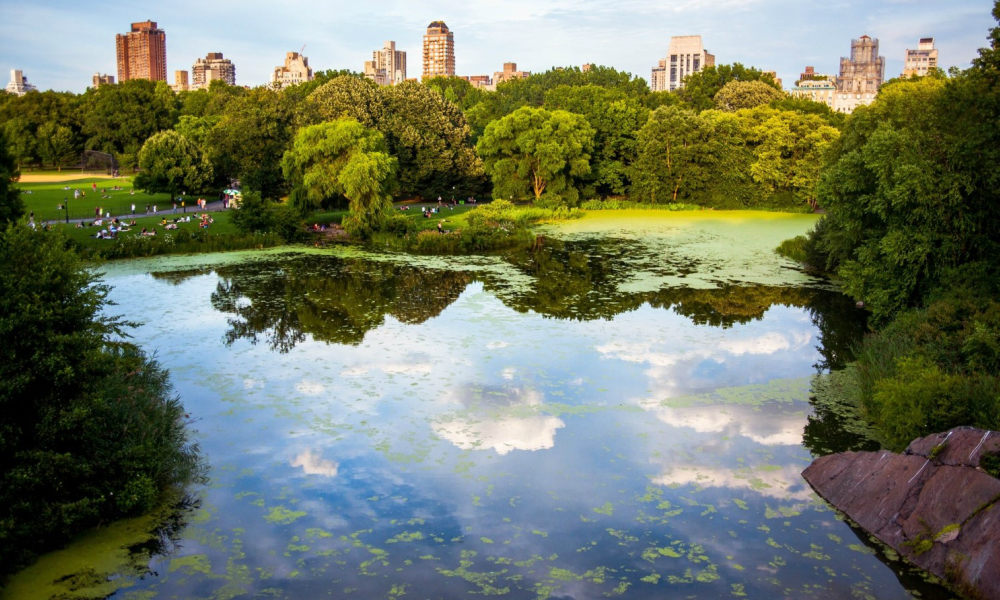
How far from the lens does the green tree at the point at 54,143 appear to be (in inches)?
2351

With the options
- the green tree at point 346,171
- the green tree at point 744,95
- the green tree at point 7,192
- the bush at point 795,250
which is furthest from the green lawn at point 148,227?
the green tree at point 744,95

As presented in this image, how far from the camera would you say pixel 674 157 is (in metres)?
45.8

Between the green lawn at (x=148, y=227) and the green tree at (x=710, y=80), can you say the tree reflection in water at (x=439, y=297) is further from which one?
the green tree at (x=710, y=80)

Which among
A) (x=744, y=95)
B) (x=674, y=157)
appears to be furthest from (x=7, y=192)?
(x=744, y=95)

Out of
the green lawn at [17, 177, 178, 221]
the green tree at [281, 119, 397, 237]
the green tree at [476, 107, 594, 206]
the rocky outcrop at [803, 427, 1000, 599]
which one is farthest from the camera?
the green tree at [476, 107, 594, 206]

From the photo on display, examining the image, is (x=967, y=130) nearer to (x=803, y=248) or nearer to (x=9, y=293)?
(x=803, y=248)

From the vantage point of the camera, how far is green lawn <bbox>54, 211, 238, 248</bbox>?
86.3 feet

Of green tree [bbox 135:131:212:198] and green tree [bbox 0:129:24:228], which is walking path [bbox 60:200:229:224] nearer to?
green tree [bbox 135:131:212:198]

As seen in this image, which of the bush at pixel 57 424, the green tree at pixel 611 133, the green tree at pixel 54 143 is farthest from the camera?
the green tree at pixel 54 143

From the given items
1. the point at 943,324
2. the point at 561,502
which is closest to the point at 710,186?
the point at 943,324

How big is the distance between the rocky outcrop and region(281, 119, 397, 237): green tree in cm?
2398

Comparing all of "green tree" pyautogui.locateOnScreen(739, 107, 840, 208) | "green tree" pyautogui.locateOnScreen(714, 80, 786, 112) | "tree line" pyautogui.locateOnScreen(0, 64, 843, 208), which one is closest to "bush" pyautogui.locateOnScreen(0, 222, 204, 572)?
"tree line" pyautogui.locateOnScreen(0, 64, 843, 208)

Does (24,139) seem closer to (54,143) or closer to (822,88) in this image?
(54,143)

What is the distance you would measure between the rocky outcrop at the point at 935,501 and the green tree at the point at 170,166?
121 ft
